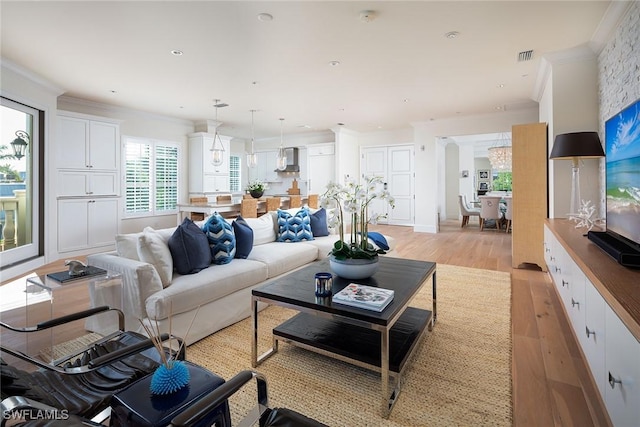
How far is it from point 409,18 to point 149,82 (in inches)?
149

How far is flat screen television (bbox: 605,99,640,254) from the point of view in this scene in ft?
6.20

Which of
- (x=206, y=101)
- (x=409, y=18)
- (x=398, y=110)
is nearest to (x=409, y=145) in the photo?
(x=398, y=110)

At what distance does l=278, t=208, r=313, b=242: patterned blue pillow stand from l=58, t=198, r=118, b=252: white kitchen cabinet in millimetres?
3767

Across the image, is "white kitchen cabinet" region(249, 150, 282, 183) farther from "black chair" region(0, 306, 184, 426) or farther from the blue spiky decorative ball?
the blue spiky decorative ball

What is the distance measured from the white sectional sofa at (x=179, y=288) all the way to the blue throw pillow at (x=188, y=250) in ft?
0.19

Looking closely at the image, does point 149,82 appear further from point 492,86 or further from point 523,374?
point 523,374

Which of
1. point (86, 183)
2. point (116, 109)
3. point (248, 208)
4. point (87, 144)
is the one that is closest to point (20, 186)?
point (86, 183)

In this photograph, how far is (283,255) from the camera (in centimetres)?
338

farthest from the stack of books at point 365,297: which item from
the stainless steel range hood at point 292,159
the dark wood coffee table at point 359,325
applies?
the stainless steel range hood at point 292,159

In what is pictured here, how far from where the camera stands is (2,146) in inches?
165

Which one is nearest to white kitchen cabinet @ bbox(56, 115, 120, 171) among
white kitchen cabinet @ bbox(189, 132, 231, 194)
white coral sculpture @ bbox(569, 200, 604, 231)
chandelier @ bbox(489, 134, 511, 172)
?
white kitchen cabinet @ bbox(189, 132, 231, 194)

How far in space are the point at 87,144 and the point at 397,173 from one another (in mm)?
6995

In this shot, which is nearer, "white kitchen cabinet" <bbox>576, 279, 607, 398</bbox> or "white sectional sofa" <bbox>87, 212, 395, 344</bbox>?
"white kitchen cabinet" <bbox>576, 279, 607, 398</bbox>

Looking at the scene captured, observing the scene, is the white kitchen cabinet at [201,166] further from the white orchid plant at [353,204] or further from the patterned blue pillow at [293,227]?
the white orchid plant at [353,204]
